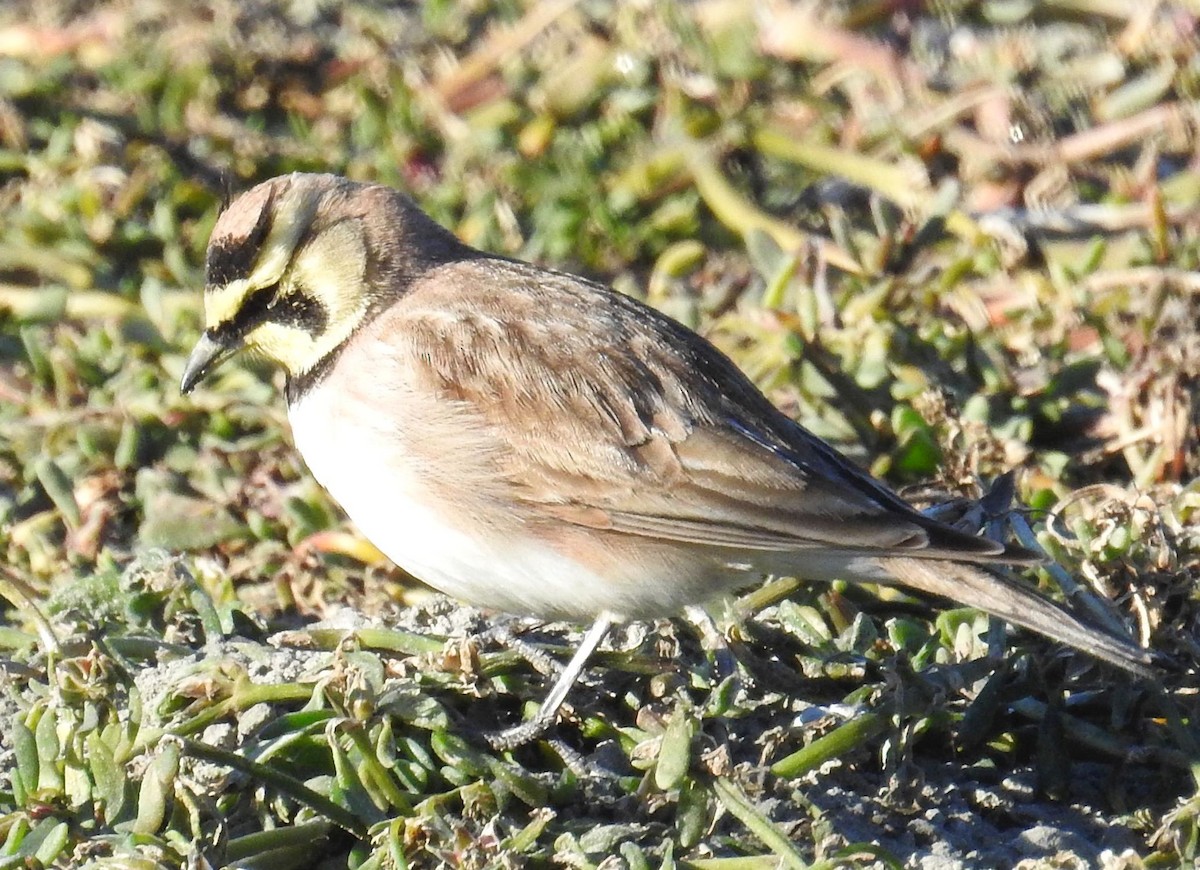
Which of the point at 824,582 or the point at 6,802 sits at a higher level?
the point at 824,582

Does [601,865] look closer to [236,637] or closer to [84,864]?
[84,864]

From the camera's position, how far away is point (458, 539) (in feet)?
17.6

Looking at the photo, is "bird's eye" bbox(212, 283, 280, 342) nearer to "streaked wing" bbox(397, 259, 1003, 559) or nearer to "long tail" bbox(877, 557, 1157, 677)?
"streaked wing" bbox(397, 259, 1003, 559)

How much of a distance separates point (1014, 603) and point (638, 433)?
122cm

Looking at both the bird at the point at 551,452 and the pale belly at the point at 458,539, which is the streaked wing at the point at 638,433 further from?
the pale belly at the point at 458,539

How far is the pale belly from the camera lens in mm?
5305

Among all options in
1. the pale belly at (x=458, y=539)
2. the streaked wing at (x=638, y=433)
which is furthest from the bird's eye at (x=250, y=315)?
the pale belly at (x=458, y=539)

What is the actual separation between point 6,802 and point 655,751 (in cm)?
176

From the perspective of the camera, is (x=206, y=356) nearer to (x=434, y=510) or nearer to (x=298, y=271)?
(x=298, y=271)

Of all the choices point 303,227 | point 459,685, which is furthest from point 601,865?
point 303,227

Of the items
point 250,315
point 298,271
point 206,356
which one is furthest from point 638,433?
point 206,356

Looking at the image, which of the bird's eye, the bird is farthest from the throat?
the bird's eye

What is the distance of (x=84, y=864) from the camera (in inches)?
181

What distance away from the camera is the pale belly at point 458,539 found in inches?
209
